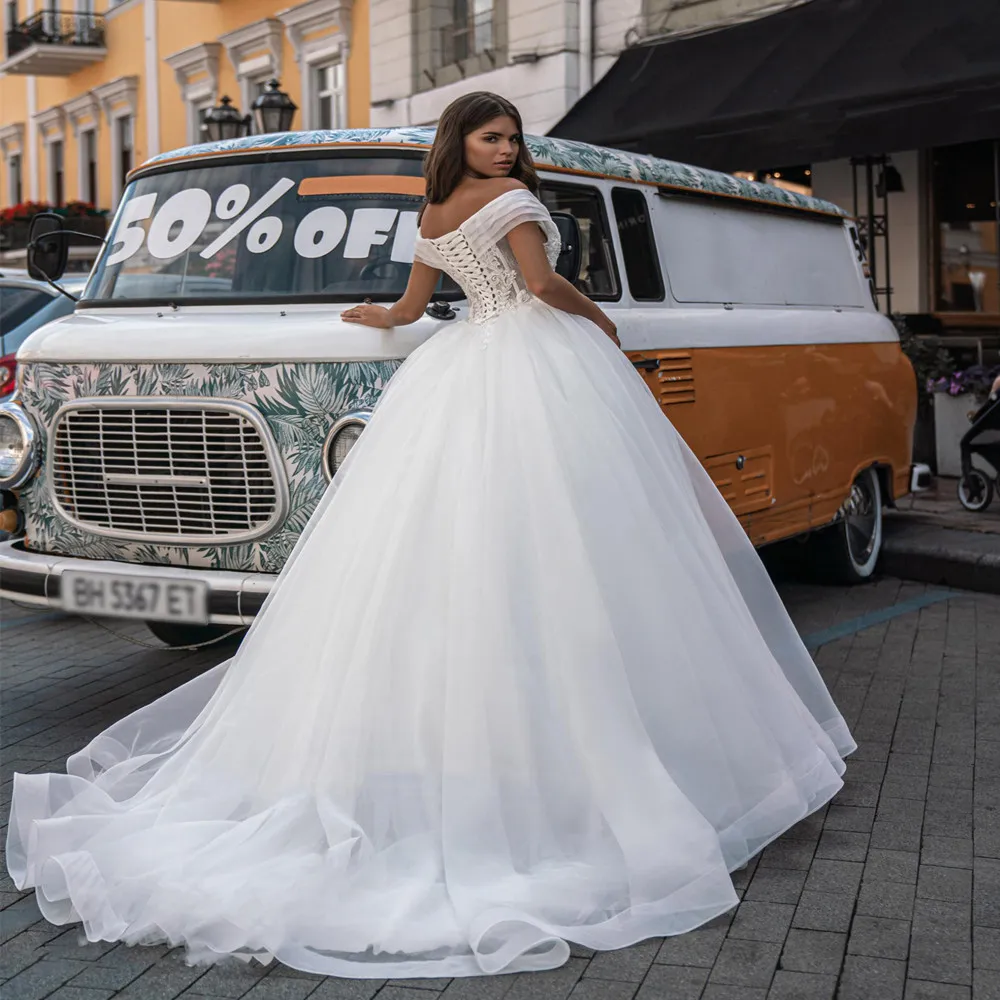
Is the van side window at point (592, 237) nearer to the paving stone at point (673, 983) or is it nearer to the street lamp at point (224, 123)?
the paving stone at point (673, 983)

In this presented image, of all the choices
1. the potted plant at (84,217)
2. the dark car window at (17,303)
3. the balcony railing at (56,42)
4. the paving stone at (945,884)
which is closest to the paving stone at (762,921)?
the paving stone at (945,884)

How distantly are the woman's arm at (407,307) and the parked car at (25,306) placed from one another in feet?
16.4

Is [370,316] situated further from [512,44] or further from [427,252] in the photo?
[512,44]

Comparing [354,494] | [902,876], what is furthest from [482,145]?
[902,876]

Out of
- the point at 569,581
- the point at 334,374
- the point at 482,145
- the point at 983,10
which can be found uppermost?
the point at 983,10

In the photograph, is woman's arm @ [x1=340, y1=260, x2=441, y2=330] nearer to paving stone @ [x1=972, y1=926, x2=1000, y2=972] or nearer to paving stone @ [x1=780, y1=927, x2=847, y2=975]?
paving stone @ [x1=780, y1=927, x2=847, y2=975]

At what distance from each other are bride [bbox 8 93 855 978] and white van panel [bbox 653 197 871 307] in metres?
2.04

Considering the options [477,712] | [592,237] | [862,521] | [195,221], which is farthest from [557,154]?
[862,521]

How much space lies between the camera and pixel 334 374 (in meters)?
4.75

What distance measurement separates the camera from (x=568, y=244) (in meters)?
4.75

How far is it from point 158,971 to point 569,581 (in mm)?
1360

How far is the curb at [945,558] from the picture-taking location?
7781 millimetres

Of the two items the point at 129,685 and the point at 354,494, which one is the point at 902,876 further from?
the point at 129,685

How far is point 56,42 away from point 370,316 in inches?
985
